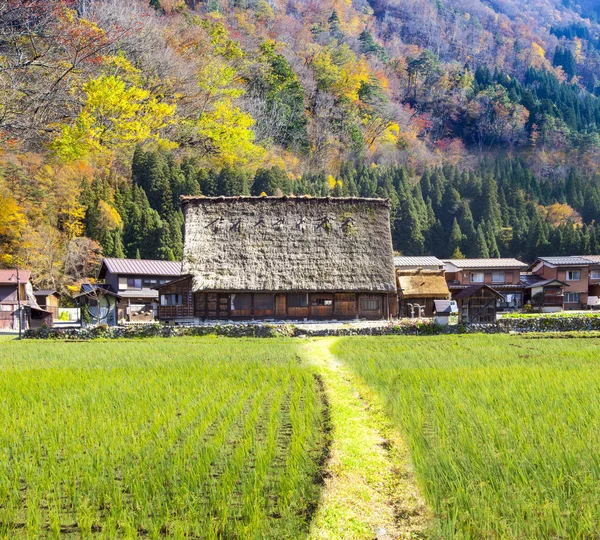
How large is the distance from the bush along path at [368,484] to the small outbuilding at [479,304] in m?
16.8

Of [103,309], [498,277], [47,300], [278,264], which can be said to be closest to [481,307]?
[278,264]

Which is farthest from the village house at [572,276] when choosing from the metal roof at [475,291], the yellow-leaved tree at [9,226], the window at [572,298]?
the yellow-leaved tree at [9,226]

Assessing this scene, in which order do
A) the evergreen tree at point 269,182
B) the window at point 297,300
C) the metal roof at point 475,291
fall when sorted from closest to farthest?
the metal roof at point 475,291 → the window at point 297,300 → the evergreen tree at point 269,182

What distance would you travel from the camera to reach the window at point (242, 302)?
83.7 feet

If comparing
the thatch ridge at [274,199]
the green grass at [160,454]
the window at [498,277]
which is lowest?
the green grass at [160,454]

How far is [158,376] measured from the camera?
9922mm

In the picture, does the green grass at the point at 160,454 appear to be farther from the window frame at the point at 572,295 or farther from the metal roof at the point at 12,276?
the window frame at the point at 572,295

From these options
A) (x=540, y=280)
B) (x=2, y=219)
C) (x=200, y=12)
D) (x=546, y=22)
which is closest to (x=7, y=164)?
(x=2, y=219)

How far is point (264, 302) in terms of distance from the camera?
84.1 ft

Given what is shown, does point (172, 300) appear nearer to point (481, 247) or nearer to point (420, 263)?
point (420, 263)

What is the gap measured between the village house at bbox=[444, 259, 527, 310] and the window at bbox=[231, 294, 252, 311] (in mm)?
19724

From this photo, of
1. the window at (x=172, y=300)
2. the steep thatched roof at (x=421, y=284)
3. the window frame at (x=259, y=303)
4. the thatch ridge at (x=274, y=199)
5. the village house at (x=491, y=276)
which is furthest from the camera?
the village house at (x=491, y=276)

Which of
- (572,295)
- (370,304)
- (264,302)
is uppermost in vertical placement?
(264,302)

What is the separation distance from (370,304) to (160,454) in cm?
2195
